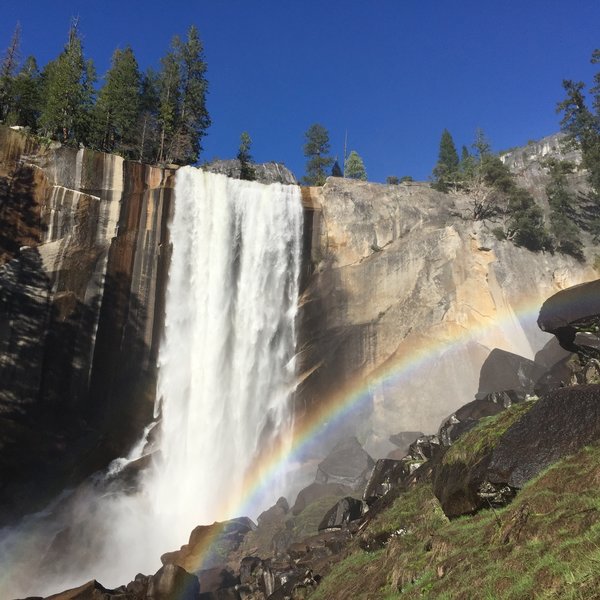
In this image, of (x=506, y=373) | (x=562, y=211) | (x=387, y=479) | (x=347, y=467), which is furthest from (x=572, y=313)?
(x=562, y=211)

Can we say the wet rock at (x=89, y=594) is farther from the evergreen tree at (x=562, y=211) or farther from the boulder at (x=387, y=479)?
the evergreen tree at (x=562, y=211)

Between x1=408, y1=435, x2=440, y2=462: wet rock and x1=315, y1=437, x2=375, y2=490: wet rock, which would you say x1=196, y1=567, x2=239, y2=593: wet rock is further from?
x1=315, y1=437, x2=375, y2=490: wet rock

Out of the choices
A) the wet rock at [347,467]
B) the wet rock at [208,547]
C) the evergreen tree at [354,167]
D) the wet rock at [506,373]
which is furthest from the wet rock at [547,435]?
the evergreen tree at [354,167]

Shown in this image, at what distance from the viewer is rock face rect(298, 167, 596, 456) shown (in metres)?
31.0

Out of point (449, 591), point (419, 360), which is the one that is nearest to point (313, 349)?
point (419, 360)

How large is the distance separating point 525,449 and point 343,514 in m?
9.82

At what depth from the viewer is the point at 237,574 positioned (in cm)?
1733

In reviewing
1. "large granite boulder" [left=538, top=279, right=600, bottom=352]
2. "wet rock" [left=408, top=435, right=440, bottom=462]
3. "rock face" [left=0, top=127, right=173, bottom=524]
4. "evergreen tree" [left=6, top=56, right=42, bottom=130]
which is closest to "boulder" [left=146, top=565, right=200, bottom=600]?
"wet rock" [left=408, top=435, right=440, bottom=462]

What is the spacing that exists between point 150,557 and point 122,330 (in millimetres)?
12023

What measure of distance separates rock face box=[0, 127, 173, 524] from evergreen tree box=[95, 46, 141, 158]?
400 inches

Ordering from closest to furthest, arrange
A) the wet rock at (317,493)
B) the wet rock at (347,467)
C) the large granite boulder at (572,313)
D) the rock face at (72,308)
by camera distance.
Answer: the large granite boulder at (572,313) → the wet rock at (317,493) → the rock face at (72,308) → the wet rock at (347,467)

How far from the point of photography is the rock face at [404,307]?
30969 mm

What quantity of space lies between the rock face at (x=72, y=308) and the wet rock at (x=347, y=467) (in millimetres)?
11010

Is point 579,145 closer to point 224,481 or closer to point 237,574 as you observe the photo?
point 224,481
